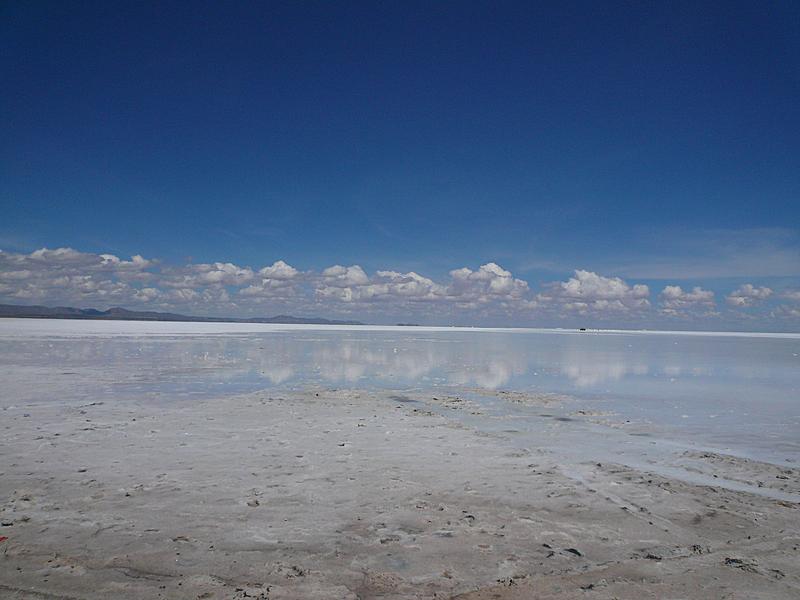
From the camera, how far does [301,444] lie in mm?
10391

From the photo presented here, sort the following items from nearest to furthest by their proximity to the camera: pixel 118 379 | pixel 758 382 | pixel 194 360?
pixel 118 379
pixel 758 382
pixel 194 360

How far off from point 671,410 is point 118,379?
19.7 metres

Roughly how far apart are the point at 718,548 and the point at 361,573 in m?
4.05

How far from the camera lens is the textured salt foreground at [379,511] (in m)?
4.94

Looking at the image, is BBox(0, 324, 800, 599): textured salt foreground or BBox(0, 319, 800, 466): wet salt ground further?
BBox(0, 319, 800, 466): wet salt ground

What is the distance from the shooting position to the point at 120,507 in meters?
6.68

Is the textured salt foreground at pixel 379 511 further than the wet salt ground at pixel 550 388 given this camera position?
No

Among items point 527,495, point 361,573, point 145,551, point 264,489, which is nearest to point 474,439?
point 527,495

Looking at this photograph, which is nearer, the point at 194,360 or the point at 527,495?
the point at 527,495

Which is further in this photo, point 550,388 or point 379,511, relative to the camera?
point 550,388

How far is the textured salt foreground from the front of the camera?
16.2ft

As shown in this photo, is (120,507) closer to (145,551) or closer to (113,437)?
(145,551)

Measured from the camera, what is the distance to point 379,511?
6770mm

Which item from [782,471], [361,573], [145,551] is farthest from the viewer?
[782,471]
